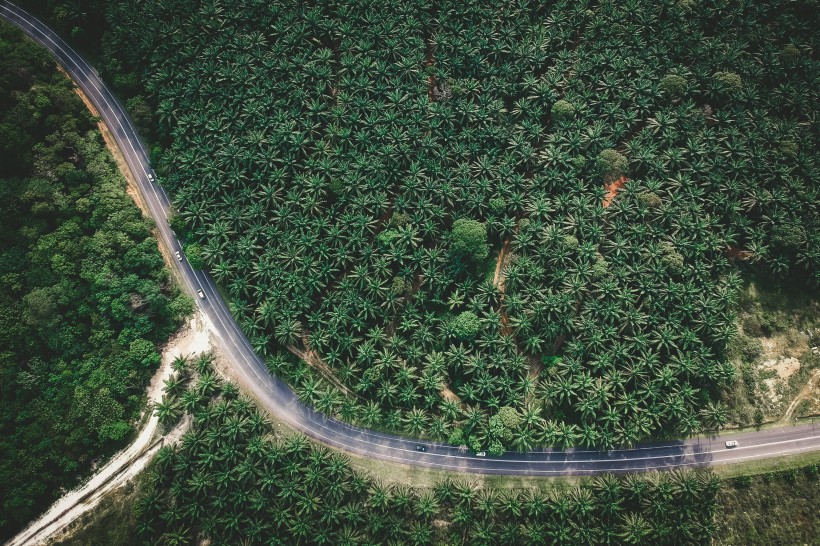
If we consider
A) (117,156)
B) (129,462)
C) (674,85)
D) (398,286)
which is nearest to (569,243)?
(398,286)

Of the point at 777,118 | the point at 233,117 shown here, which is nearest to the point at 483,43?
the point at 233,117

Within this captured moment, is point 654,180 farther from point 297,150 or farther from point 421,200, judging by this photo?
point 297,150

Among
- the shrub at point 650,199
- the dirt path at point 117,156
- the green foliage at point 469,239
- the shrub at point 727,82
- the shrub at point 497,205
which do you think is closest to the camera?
the green foliage at point 469,239

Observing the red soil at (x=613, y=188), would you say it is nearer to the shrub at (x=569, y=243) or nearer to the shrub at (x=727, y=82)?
the shrub at (x=569, y=243)

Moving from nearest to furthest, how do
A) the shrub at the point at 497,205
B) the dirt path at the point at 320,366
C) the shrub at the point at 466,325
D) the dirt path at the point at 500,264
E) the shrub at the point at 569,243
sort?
1. the shrub at the point at 466,325
2. the shrub at the point at 569,243
3. the dirt path at the point at 320,366
4. the shrub at the point at 497,205
5. the dirt path at the point at 500,264

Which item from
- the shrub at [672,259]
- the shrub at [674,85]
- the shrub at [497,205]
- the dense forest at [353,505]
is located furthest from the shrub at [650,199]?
the dense forest at [353,505]

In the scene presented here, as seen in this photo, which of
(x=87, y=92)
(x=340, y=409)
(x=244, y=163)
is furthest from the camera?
(x=87, y=92)

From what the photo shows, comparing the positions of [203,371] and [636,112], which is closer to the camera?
[203,371]
